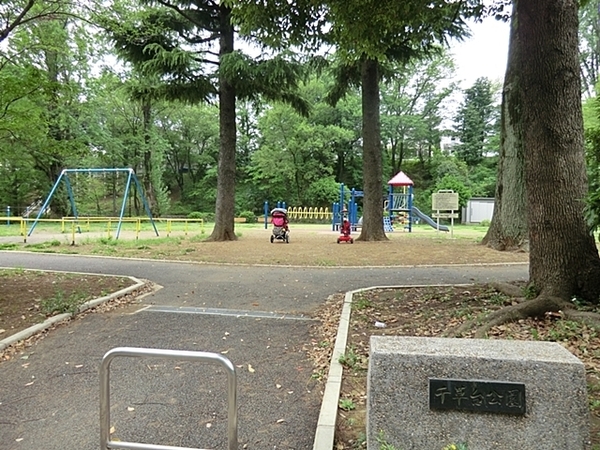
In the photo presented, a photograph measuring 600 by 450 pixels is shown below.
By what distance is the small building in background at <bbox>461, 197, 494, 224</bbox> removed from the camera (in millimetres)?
30812

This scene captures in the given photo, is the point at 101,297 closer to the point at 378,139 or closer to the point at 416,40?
the point at 416,40

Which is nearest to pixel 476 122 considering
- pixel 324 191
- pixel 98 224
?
pixel 324 191

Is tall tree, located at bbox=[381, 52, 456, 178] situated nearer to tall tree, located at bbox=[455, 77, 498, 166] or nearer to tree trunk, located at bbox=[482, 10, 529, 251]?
tall tree, located at bbox=[455, 77, 498, 166]

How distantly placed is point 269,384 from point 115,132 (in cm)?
3243

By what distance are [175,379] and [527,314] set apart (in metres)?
3.33

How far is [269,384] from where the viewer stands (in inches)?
128

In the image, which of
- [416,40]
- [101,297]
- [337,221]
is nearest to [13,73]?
[101,297]

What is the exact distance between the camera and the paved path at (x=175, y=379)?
8.42ft

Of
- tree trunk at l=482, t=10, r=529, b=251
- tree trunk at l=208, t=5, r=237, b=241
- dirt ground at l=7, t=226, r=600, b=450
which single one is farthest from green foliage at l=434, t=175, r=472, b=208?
tree trunk at l=208, t=5, r=237, b=241

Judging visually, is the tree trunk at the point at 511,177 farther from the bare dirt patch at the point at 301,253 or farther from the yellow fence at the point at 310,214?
the yellow fence at the point at 310,214

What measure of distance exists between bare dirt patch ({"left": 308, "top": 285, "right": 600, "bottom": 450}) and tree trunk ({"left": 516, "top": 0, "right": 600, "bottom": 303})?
1.37ft

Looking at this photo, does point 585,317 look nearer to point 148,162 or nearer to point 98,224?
point 98,224

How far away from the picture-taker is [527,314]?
4.10 meters

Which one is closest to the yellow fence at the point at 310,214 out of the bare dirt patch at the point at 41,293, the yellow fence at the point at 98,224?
the yellow fence at the point at 98,224
